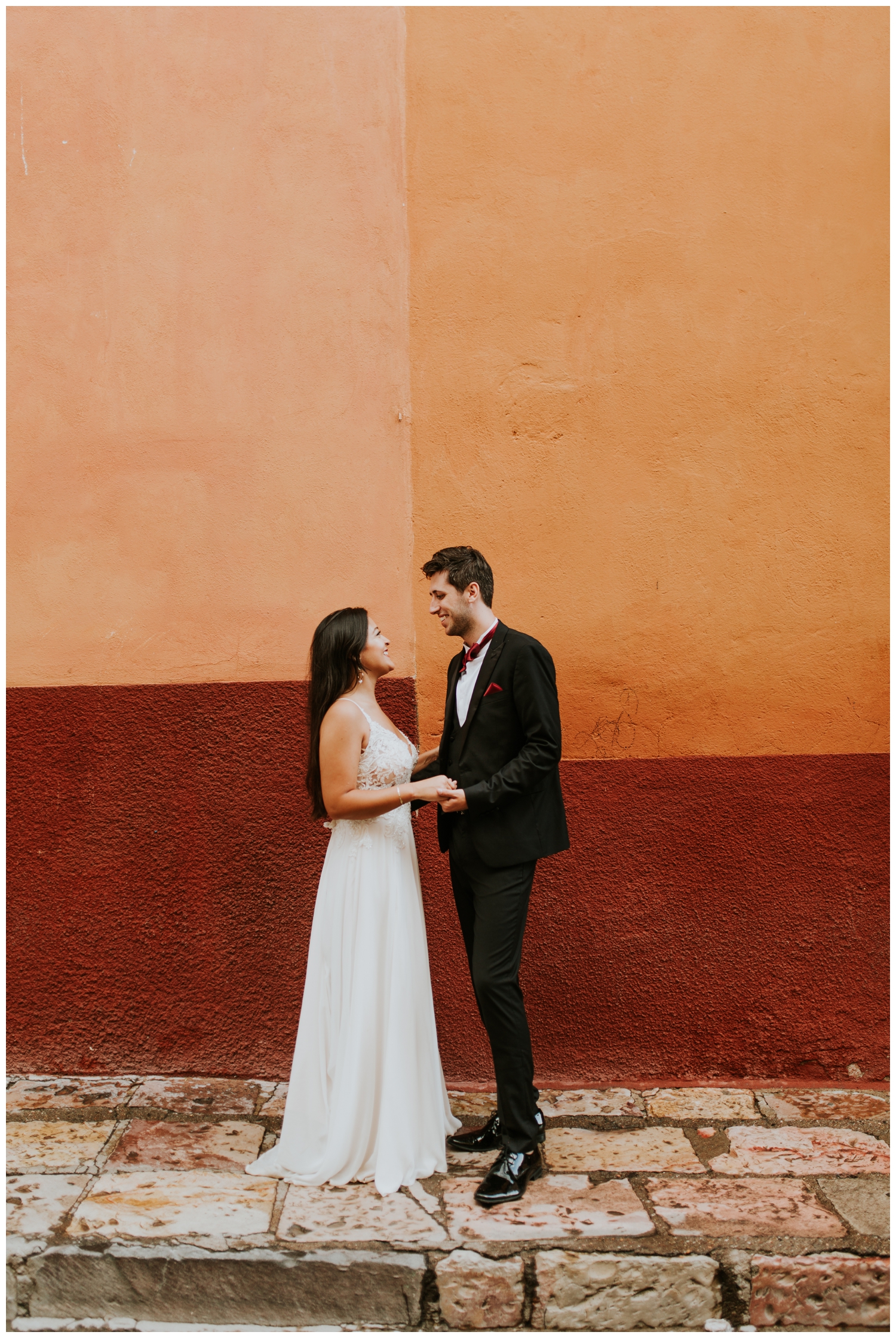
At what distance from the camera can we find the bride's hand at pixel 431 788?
3.38 m

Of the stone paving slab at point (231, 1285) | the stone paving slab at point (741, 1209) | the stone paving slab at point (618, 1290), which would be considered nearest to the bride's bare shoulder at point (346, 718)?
the stone paving slab at point (231, 1285)

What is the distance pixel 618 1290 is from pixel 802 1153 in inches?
39.8

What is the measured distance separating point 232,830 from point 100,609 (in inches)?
43.0

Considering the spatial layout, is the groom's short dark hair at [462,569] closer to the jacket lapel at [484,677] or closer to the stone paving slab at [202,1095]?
the jacket lapel at [484,677]

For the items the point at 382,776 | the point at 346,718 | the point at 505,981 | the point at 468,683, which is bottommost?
the point at 505,981

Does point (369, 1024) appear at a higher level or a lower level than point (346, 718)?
lower

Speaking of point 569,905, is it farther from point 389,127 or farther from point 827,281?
point 389,127

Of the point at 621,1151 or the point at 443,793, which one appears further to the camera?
the point at 621,1151

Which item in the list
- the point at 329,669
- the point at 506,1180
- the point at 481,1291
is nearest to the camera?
the point at 481,1291

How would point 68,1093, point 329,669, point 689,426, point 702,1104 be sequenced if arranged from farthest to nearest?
1. point 689,426
2. point 68,1093
3. point 702,1104
4. point 329,669

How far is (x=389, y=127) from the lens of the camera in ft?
14.3

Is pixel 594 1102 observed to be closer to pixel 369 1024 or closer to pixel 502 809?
pixel 369 1024

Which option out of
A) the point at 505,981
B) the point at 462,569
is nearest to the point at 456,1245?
the point at 505,981

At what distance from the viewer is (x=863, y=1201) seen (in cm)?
333
